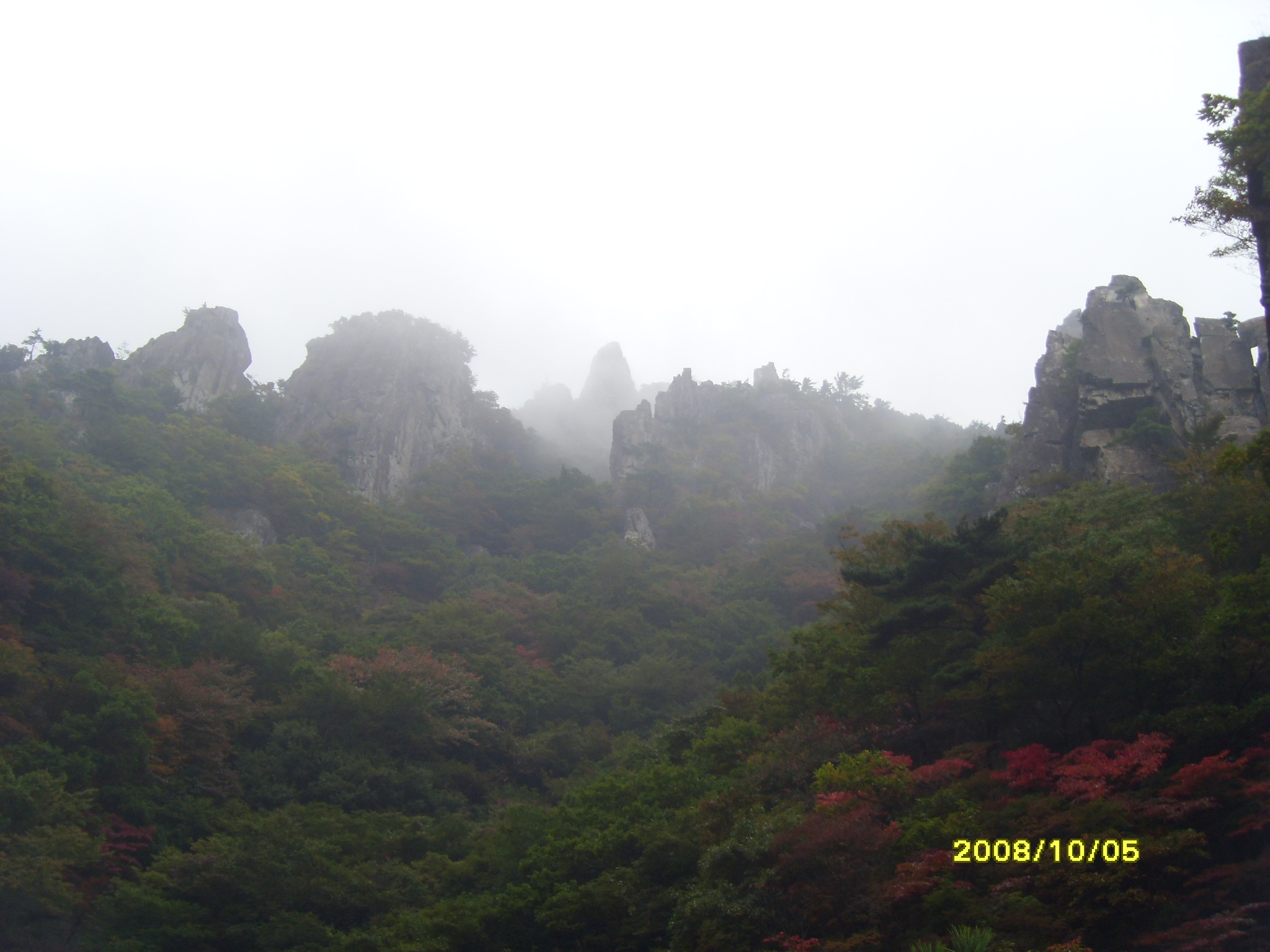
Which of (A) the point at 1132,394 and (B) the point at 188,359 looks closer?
(A) the point at 1132,394

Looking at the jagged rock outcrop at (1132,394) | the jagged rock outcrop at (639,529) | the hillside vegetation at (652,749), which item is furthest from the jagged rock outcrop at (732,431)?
the jagged rock outcrop at (1132,394)

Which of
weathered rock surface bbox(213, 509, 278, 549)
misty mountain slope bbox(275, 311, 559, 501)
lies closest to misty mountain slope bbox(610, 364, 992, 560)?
misty mountain slope bbox(275, 311, 559, 501)

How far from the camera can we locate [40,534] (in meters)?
19.8

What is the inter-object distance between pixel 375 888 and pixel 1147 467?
803 inches

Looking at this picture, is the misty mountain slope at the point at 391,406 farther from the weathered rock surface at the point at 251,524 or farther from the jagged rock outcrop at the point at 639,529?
the jagged rock outcrop at the point at 639,529

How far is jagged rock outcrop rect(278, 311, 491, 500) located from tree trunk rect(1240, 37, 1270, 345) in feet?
128

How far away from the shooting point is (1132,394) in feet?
83.2

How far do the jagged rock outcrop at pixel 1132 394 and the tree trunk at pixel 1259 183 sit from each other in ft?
39.5

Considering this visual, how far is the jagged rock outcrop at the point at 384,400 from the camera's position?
4694cm

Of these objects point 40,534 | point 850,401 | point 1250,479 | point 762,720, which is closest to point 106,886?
point 40,534

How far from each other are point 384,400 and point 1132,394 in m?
36.1

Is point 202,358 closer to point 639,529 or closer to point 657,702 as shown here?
point 639,529
